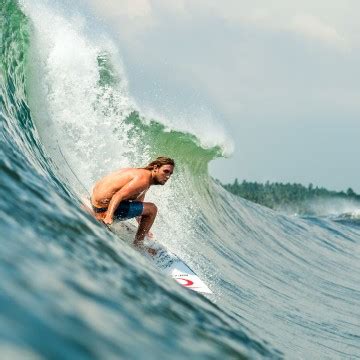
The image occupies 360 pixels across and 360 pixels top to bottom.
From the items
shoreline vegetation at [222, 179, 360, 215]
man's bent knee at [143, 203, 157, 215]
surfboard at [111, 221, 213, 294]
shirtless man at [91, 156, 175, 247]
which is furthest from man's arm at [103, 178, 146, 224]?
shoreline vegetation at [222, 179, 360, 215]

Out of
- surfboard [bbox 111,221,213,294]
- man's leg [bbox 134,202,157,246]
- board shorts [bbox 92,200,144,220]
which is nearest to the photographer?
surfboard [bbox 111,221,213,294]

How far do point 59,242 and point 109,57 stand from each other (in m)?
11.1

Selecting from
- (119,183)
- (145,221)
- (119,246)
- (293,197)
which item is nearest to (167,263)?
(145,221)

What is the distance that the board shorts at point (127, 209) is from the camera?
7.19m

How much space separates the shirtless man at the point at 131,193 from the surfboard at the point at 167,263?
111 millimetres

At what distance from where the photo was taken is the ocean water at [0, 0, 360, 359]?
2795 millimetres

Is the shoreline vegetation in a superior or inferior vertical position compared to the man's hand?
superior

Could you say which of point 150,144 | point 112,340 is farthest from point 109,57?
point 112,340

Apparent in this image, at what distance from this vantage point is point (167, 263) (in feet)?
23.6

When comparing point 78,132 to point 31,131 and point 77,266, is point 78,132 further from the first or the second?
point 77,266

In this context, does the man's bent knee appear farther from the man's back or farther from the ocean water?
the ocean water

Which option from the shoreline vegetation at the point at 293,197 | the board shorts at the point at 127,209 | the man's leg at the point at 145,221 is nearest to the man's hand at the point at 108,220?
the board shorts at the point at 127,209

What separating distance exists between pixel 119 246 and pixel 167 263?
2.48m

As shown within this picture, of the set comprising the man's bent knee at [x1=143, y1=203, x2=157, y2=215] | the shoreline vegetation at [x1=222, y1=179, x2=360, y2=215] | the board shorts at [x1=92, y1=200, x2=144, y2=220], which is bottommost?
the board shorts at [x1=92, y1=200, x2=144, y2=220]
